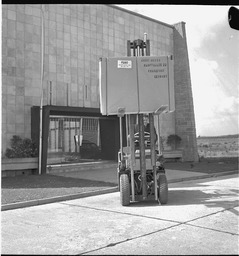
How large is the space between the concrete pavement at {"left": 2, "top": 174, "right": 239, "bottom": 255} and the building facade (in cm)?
920

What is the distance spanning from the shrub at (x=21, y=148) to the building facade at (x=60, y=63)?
0.99 feet

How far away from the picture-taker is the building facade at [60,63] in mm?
16812

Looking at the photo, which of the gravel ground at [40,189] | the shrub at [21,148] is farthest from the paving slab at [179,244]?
the shrub at [21,148]

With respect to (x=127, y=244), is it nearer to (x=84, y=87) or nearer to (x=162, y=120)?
(x=84, y=87)

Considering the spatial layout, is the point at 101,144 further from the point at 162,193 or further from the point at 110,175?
the point at 162,193

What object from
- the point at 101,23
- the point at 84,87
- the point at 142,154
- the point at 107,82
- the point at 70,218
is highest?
the point at 101,23

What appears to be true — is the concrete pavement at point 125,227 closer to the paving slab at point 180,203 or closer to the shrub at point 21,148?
the paving slab at point 180,203

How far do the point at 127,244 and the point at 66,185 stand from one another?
706 centimetres

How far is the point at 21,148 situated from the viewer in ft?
53.3

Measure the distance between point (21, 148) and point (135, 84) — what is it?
32.3ft

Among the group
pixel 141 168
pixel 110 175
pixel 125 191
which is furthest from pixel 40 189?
pixel 110 175

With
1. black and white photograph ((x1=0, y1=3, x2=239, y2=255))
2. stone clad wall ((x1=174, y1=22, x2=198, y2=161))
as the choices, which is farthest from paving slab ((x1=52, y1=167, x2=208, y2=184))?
stone clad wall ((x1=174, y1=22, x2=198, y2=161))

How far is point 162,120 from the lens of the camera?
24.8 m

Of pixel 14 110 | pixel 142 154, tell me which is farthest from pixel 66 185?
pixel 14 110
